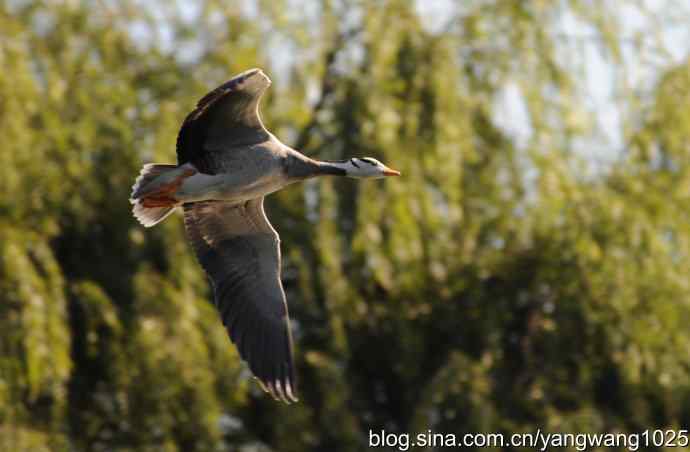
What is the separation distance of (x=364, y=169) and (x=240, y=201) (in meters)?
0.55

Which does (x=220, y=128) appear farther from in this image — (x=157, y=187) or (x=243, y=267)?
(x=243, y=267)

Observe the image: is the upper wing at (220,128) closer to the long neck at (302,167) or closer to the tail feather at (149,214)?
the long neck at (302,167)

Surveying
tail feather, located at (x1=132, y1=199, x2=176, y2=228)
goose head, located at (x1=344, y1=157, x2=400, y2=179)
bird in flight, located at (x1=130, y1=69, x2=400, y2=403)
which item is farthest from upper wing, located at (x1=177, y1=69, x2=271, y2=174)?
goose head, located at (x1=344, y1=157, x2=400, y2=179)

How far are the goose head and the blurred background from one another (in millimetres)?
1438

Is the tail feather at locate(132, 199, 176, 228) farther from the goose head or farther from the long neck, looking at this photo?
the goose head

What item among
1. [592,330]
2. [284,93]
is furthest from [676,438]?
[284,93]

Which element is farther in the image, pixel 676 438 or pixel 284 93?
pixel 284 93

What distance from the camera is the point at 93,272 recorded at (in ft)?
23.4

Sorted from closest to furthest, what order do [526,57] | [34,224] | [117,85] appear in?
1. [34,224]
2. [117,85]
3. [526,57]

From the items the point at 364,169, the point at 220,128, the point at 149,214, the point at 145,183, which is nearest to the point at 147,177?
the point at 145,183

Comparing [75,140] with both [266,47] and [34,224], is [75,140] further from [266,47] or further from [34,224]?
[266,47]

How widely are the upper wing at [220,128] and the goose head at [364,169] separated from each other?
452mm

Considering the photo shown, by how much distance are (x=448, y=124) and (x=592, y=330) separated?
4.64ft

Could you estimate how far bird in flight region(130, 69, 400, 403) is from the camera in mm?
5508
